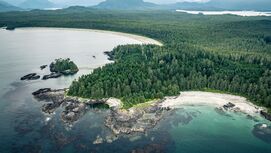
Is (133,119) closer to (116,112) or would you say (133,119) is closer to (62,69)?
(116,112)

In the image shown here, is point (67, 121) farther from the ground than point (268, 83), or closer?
closer

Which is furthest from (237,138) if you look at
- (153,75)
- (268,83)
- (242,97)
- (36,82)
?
(36,82)

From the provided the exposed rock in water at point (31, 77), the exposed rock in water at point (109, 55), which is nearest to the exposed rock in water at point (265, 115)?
the exposed rock in water at point (31, 77)

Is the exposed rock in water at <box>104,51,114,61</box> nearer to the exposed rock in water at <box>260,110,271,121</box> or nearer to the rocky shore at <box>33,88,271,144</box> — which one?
the rocky shore at <box>33,88,271,144</box>

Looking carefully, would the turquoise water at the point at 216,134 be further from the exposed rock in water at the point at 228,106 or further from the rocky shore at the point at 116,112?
the rocky shore at the point at 116,112

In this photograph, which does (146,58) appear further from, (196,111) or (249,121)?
(249,121)

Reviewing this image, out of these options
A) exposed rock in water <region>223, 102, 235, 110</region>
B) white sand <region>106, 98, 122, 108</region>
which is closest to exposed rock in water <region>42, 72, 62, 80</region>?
white sand <region>106, 98, 122, 108</region>

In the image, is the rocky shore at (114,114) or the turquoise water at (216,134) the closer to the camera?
the turquoise water at (216,134)
